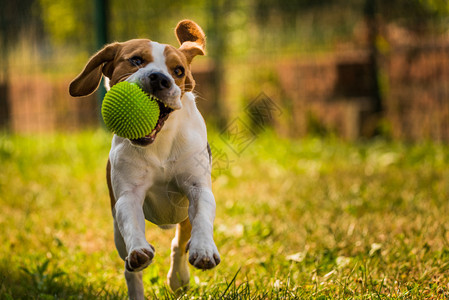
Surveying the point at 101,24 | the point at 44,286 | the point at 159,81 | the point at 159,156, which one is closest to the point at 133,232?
the point at 159,156

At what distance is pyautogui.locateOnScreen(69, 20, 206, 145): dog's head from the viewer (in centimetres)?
267

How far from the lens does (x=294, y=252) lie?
4.03 m

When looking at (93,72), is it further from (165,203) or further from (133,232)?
(133,232)

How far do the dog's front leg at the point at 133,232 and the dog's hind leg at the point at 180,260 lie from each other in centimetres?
53

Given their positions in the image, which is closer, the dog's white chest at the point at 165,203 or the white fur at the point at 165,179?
the white fur at the point at 165,179

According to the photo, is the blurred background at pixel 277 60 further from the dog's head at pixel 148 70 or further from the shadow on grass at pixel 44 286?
the dog's head at pixel 148 70

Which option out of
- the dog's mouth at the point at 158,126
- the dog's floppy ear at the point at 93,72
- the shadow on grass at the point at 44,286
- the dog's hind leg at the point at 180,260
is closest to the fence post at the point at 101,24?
the shadow on grass at the point at 44,286

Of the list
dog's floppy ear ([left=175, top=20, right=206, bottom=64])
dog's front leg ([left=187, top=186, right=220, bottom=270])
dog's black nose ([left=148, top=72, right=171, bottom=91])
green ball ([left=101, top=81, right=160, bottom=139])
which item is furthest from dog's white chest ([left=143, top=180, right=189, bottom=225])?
dog's floppy ear ([left=175, top=20, right=206, bottom=64])

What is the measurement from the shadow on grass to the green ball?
1.06 meters

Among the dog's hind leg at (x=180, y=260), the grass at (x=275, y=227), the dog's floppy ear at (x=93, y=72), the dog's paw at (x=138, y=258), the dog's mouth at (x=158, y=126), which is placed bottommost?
the grass at (x=275, y=227)

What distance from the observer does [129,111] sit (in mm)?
2590

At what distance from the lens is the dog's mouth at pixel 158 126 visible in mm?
2688

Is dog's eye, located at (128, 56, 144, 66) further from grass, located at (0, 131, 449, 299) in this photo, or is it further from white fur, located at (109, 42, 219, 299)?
grass, located at (0, 131, 449, 299)

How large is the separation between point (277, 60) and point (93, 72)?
6.90 m
